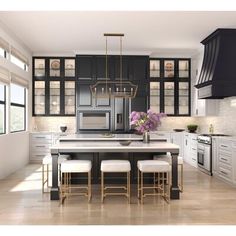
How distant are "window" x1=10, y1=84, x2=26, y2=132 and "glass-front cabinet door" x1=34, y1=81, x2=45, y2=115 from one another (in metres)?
0.57

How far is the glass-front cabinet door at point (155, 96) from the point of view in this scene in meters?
9.20

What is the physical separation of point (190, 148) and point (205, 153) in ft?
4.02

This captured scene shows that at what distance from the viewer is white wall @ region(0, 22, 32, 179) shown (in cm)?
657

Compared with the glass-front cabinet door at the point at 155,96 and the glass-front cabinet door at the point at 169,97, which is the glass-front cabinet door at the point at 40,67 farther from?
the glass-front cabinet door at the point at 169,97

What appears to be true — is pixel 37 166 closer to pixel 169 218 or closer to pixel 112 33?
pixel 112 33

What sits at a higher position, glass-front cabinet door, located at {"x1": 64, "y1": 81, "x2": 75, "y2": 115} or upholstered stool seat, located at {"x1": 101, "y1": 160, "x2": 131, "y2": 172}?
glass-front cabinet door, located at {"x1": 64, "y1": 81, "x2": 75, "y2": 115}

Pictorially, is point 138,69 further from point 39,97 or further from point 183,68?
point 39,97

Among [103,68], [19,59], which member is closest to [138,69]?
[103,68]

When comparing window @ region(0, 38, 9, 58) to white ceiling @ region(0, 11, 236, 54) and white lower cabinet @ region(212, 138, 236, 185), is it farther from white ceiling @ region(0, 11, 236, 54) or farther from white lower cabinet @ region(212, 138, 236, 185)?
white lower cabinet @ region(212, 138, 236, 185)

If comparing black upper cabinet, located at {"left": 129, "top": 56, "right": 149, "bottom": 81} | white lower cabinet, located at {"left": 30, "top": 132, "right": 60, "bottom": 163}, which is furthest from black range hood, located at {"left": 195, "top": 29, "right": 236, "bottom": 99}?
white lower cabinet, located at {"left": 30, "top": 132, "right": 60, "bottom": 163}

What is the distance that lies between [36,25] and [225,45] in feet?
12.1

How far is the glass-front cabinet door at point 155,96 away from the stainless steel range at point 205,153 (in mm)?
1928

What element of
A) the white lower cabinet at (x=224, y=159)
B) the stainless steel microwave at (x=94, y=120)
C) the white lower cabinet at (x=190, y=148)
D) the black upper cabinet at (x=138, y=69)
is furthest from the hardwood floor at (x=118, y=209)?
the black upper cabinet at (x=138, y=69)
